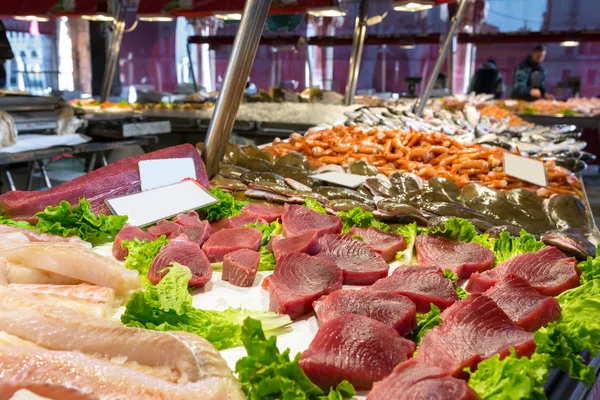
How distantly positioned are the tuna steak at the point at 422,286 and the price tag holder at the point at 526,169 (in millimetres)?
2135

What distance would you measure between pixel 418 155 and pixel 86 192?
249cm

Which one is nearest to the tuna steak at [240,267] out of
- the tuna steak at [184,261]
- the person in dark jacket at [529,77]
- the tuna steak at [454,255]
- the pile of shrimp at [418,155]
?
the tuna steak at [184,261]

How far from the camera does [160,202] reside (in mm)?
2570

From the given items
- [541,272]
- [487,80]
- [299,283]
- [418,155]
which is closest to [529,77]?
[487,80]

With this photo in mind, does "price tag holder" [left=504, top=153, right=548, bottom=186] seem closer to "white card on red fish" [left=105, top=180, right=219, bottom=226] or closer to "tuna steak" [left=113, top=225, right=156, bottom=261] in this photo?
"white card on red fish" [left=105, top=180, right=219, bottom=226]

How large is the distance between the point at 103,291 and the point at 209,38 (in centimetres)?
929

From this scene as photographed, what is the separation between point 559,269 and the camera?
1.94 meters

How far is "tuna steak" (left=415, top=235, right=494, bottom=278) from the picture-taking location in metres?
2.03

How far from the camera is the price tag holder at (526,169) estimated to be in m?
3.69

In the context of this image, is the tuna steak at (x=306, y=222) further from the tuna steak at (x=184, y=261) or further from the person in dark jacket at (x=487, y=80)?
the person in dark jacket at (x=487, y=80)

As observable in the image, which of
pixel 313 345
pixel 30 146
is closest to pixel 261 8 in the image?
pixel 313 345

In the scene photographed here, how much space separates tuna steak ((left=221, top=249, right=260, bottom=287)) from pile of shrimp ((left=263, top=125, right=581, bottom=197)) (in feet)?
6.20

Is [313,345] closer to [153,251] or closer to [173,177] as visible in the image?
[153,251]

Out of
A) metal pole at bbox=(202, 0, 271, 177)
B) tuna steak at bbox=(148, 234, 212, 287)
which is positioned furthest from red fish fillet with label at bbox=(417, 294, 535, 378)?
metal pole at bbox=(202, 0, 271, 177)
